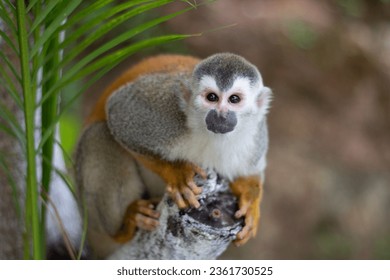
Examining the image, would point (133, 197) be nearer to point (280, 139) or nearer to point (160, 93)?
point (160, 93)

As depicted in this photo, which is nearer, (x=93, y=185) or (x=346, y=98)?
(x=93, y=185)

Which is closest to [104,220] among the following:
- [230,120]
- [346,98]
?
[230,120]

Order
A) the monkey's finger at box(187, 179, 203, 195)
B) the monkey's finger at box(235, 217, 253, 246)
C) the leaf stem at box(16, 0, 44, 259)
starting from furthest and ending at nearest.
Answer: the monkey's finger at box(235, 217, 253, 246), the monkey's finger at box(187, 179, 203, 195), the leaf stem at box(16, 0, 44, 259)

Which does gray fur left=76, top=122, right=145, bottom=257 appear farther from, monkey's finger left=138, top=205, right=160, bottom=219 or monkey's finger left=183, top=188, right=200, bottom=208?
monkey's finger left=183, top=188, right=200, bottom=208

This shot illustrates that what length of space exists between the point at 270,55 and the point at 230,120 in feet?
11.6

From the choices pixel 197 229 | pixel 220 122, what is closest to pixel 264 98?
pixel 220 122

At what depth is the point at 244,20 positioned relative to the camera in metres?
5.92

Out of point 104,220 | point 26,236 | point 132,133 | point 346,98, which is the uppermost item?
point 346,98

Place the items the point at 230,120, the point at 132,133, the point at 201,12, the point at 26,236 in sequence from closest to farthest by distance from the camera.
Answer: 1. the point at 26,236
2. the point at 230,120
3. the point at 132,133
4. the point at 201,12

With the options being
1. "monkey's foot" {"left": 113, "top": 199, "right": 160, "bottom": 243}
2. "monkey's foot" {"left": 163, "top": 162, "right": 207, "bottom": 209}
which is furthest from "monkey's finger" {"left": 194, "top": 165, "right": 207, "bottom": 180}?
"monkey's foot" {"left": 113, "top": 199, "right": 160, "bottom": 243}

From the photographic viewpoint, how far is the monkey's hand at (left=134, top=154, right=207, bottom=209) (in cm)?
257

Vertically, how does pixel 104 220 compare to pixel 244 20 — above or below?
below

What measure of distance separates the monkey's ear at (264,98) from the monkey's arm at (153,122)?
13.5 inches

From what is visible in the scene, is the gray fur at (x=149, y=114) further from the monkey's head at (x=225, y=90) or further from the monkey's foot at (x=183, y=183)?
the monkey's head at (x=225, y=90)
